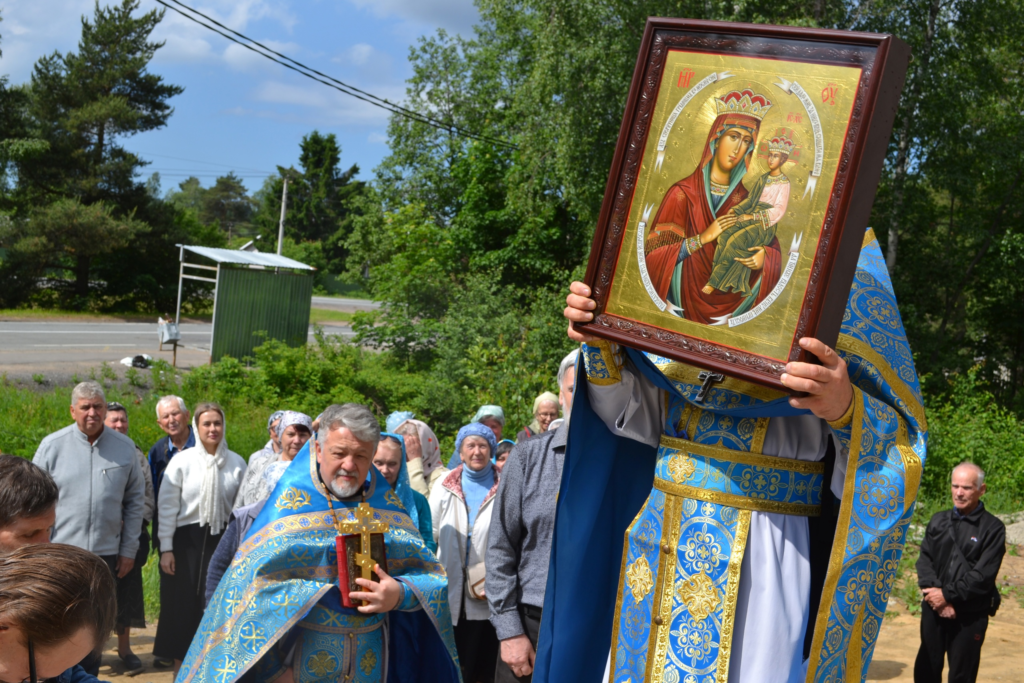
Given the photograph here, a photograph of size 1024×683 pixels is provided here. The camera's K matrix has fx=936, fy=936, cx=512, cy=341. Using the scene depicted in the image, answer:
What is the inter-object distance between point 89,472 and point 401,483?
2.94 meters

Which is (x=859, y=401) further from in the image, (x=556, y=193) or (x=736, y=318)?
(x=556, y=193)

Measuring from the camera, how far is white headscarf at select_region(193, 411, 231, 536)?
6.66 m

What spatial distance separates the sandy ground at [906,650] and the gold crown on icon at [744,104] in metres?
5.80

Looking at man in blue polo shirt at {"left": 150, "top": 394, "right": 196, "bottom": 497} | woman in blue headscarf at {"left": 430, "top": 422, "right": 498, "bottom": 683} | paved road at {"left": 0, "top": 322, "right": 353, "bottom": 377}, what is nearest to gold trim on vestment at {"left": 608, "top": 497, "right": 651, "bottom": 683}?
woman in blue headscarf at {"left": 430, "top": 422, "right": 498, "bottom": 683}

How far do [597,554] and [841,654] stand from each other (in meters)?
0.91

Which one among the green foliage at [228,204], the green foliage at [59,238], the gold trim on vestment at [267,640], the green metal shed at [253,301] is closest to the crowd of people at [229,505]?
the gold trim on vestment at [267,640]

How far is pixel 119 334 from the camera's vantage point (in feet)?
88.5

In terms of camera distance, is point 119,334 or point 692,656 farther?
point 119,334

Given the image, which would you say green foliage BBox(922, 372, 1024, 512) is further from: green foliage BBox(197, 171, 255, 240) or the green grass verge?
green foliage BBox(197, 171, 255, 240)

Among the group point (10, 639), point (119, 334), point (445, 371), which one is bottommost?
point (119, 334)

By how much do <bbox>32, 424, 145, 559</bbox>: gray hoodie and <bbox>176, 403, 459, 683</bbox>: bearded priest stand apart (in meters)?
2.77

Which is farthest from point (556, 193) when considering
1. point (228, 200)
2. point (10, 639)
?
point (228, 200)

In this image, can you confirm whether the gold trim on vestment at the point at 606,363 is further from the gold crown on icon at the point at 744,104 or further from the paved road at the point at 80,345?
the paved road at the point at 80,345

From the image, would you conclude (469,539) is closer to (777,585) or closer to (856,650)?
(777,585)
